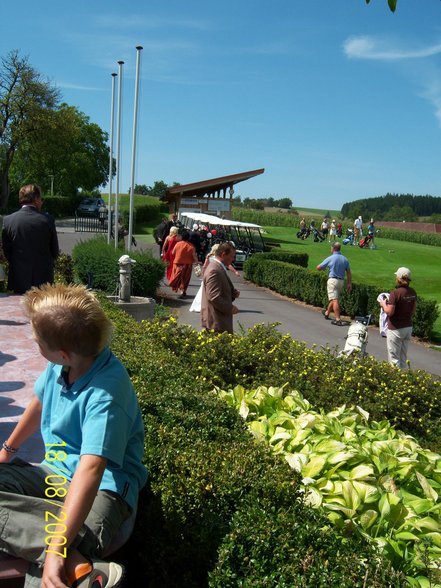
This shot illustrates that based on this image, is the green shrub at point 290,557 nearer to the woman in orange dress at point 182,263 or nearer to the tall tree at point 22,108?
the woman in orange dress at point 182,263

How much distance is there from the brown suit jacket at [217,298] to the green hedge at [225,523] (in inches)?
135

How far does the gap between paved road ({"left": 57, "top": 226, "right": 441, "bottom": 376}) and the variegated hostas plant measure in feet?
24.4

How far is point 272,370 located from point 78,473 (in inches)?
160

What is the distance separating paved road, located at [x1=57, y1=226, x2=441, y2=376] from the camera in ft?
40.8

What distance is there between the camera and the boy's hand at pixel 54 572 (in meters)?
1.93

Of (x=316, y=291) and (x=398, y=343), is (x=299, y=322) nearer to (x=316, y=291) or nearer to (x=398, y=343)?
(x=316, y=291)

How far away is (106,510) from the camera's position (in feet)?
7.39

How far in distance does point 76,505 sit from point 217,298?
492 centimetres

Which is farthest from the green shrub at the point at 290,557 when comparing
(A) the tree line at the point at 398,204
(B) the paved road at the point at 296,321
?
(A) the tree line at the point at 398,204

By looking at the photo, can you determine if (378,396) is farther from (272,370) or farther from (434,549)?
(434,549)

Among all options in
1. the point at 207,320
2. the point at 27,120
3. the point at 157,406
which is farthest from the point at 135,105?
the point at 27,120

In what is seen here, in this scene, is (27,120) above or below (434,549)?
above

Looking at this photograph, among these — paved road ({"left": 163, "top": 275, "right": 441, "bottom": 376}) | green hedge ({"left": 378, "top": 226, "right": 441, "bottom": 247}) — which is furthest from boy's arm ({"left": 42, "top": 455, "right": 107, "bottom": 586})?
green hedge ({"left": 378, "top": 226, "right": 441, "bottom": 247})

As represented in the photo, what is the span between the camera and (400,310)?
8.76m
